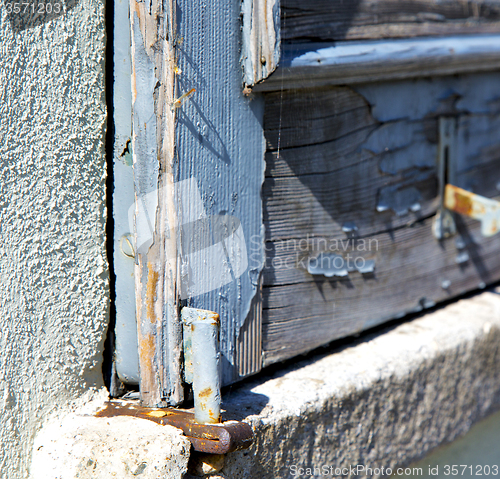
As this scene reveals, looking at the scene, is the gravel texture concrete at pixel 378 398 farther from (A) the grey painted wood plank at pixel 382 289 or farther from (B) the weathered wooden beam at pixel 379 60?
(B) the weathered wooden beam at pixel 379 60

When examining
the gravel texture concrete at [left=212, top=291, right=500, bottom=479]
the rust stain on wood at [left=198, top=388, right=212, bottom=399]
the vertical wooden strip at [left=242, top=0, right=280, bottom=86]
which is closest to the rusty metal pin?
the rust stain on wood at [left=198, top=388, right=212, bottom=399]

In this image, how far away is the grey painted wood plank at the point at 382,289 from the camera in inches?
43.9

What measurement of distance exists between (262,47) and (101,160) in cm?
35

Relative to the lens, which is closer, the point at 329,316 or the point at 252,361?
the point at 252,361

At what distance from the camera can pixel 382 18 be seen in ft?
4.07

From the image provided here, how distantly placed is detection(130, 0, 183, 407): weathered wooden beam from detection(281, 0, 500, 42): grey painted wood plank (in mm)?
311

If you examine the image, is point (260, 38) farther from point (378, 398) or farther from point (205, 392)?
point (378, 398)

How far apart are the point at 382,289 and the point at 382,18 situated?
0.68 m

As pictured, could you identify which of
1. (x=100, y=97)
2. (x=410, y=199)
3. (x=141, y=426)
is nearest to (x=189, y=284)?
(x=141, y=426)

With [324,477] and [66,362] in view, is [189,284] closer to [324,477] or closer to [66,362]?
[66,362]

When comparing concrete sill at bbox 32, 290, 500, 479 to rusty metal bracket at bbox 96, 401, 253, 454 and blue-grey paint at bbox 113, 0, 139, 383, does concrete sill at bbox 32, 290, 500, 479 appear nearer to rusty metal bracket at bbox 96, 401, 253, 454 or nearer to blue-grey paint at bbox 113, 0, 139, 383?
rusty metal bracket at bbox 96, 401, 253, 454

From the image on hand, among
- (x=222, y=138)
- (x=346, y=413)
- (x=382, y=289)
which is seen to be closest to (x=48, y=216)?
(x=222, y=138)

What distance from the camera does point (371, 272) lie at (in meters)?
1.31

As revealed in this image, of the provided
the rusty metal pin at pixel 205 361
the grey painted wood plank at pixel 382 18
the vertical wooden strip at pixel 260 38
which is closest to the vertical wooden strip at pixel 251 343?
the rusty metal pin at pixel 205 361
